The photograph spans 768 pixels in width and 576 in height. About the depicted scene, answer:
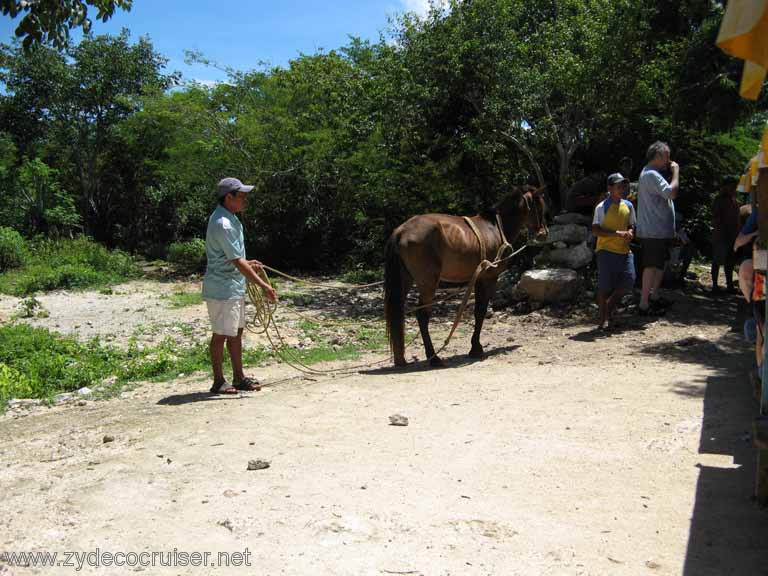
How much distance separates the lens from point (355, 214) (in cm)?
1836

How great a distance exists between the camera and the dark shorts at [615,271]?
8117 millimetres

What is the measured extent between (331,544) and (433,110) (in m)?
9.68

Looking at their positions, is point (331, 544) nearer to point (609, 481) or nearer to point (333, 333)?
point (609, 481)

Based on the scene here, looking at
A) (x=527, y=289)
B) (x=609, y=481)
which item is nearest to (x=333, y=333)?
(x=527, y=289)

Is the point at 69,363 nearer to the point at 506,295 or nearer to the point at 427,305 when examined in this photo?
the point at 427,305

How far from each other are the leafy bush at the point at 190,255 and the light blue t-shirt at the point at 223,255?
12955 mm

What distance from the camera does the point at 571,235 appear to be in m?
10.5

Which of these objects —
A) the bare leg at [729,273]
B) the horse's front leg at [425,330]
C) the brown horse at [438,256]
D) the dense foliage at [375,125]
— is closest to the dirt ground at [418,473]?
the horse's front leg at [425,330]

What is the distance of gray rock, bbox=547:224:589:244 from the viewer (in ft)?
34.6

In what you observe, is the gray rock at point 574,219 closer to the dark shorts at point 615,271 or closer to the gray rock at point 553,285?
the gray rock at point 553,285

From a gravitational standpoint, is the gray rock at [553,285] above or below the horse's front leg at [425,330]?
above

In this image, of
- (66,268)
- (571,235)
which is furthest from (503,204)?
(66,268)

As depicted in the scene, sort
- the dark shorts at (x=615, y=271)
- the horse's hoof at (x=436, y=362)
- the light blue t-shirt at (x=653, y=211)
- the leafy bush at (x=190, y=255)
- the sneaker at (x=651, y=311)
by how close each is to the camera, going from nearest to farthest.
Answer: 1. the horse's hoof at (x=436, y=362)
2. the light blue t-shirt at (x=653, y=211)
3. the dark shorts at (x=615, y=271)
4. the sneaker at (x=651, y=311)
5. the leafy bush at (x=190, y=255)

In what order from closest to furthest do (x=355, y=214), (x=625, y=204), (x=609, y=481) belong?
(x=609, y=481) < (x=625, y=204) < (x=355, y=214)
